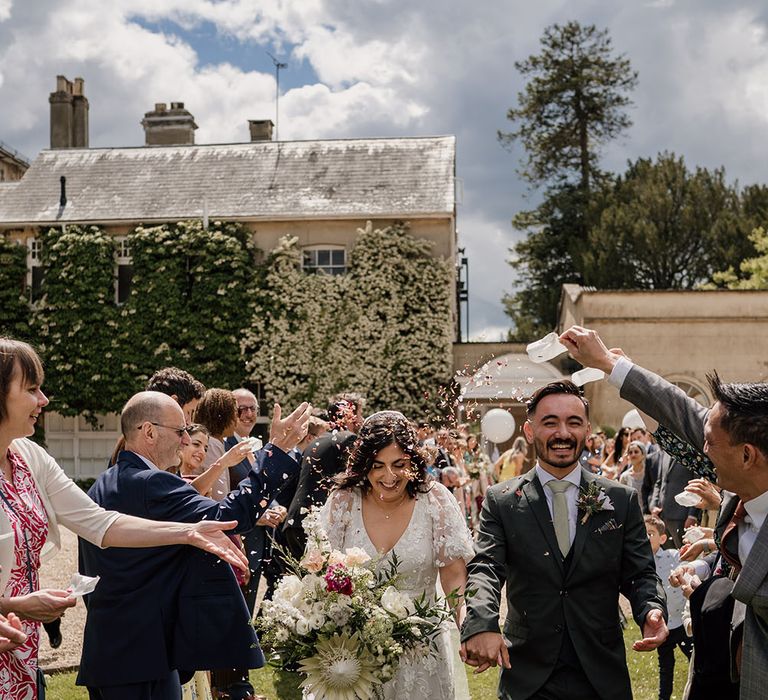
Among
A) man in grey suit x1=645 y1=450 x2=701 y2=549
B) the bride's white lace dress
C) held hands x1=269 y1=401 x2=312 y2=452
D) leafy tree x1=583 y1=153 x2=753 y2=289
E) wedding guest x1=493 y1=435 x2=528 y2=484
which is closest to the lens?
held hands x1=269 y1=401 x2=312 y2=452

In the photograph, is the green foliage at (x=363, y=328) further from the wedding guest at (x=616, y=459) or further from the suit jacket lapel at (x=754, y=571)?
the suit jacket lapel at (x=754, y=571)

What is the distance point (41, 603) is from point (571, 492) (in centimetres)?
230

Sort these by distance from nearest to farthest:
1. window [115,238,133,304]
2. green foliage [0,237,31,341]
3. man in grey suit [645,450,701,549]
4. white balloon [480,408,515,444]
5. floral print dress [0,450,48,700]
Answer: floral print dress [0,450,48,700] → man in grey suit [645,450,701,549] → white balloon [480,408,515,444] → green foliage [0,237,31,341] → window [115,238,133,304]

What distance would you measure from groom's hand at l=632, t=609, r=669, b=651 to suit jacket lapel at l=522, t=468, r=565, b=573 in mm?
421

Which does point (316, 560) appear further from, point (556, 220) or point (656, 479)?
point (556, 220)

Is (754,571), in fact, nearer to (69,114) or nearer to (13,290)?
(13,290)

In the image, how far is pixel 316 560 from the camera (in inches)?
160

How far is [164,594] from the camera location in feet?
14.3

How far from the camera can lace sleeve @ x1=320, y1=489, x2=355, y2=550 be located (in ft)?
16.1

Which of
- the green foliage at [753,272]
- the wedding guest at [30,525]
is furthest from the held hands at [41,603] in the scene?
the green foliage at [753,272]

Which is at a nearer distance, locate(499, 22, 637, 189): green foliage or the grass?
the grass

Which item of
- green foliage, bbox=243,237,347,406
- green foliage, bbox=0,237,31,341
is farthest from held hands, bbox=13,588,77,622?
green foliage, bbox=0,237,31,341

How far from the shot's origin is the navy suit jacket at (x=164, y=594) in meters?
4.27

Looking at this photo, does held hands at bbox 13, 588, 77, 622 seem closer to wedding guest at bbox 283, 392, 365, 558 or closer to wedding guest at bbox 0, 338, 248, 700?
wedding guest at bbox 0, 338, 248, 700
